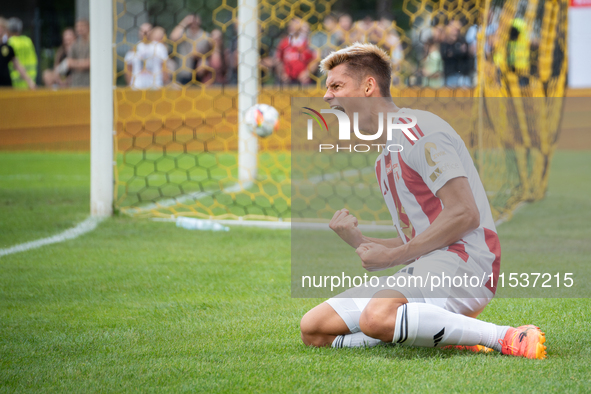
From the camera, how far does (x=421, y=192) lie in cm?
254

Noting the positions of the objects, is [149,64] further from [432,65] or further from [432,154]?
[432,154]

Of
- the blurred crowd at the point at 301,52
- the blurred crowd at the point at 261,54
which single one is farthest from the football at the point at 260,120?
the blurred crowd at the point at 301,52

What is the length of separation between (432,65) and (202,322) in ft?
29.4

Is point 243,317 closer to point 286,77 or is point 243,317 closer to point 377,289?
point 377,289

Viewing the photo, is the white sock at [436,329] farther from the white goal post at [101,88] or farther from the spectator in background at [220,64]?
the spectator in background at [220,64]

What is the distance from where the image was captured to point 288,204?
6.96 meters

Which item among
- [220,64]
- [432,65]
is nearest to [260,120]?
[220,64]

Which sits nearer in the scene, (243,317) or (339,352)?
(339,352)

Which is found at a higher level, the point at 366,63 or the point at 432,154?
the point at 366,63

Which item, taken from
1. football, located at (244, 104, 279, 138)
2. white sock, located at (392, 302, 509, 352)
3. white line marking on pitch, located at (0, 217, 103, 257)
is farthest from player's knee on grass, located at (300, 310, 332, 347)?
football, located at (244, 104, 279, 138)

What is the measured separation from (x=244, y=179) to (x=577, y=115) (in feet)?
30.6

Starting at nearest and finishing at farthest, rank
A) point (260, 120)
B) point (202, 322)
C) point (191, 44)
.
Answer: point (202, 322) → point (260, 120) → point (191, 44)

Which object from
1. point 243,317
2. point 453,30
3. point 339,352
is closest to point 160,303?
point 243,317

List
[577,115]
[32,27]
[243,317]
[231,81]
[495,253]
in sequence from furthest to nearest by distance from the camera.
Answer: [577,115] < [32,27] < [231,81] < [243,317] < [495,253]
